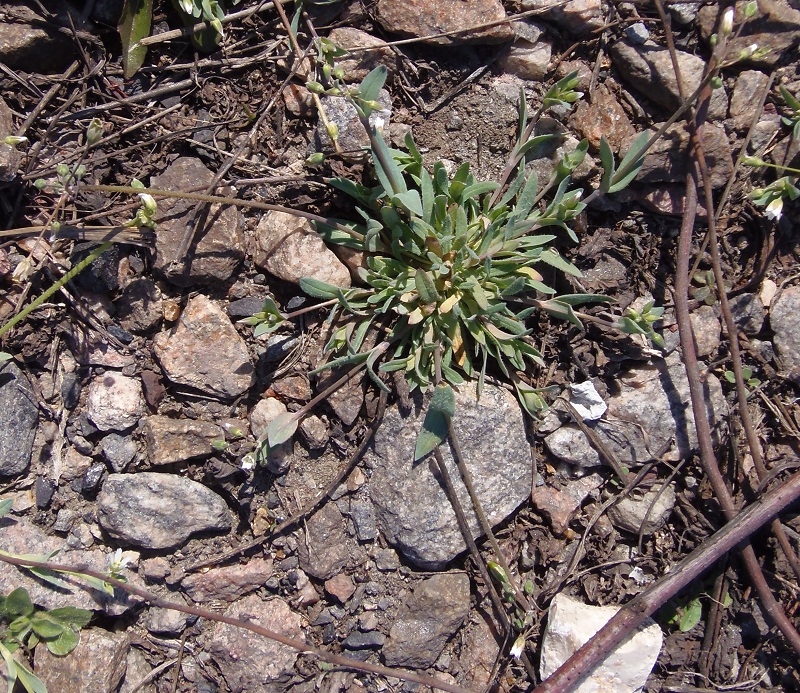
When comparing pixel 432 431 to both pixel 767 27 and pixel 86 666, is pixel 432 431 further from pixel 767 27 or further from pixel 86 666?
pixel 767 27

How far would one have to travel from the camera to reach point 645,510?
3357 millimetres

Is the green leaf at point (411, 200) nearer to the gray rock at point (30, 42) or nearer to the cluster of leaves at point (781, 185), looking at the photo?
the cluster of leaves at point (781, 185)

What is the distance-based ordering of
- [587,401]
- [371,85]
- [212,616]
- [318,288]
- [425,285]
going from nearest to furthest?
[371,85] → [212,616] → [425,285] → [318,288] → [587,401]

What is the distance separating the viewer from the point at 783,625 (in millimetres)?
3176

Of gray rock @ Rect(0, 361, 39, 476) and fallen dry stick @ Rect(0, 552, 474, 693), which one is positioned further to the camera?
gray rock @ Rect(0, 361, 39, 476)

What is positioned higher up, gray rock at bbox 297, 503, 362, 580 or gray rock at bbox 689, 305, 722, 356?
gray rock at bbox 689, 305, 722, 356

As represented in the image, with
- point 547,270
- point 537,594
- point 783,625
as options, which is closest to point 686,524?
point 783,625

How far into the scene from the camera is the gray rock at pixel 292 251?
3166 millimetres

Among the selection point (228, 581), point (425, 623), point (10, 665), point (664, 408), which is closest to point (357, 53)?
point (664, 408)

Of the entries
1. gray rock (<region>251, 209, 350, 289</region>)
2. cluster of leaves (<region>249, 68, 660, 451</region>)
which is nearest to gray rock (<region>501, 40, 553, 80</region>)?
cluster of leaves (<region>249, 68, 660, 451</region>)

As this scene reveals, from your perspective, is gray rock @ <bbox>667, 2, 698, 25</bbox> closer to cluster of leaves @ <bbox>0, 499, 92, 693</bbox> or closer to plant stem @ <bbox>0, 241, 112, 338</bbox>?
plant stem @ <bbox>0, 241, 112, 338</bbox>

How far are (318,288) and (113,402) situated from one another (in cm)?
124

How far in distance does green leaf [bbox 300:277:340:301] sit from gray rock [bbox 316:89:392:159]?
2.39ft

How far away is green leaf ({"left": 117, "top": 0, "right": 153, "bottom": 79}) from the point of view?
118 inches
